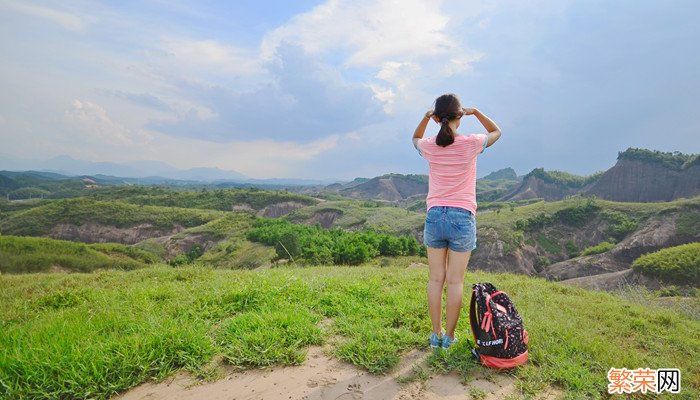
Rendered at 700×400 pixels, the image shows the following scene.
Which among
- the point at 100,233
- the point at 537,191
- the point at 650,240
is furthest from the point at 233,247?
the point at 537,191

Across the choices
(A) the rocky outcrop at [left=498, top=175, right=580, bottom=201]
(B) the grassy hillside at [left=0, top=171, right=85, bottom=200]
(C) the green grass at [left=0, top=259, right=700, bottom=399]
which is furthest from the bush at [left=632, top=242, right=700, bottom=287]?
(B) the grassy hillside at [left=0, top=171, right=85, bottom=200]

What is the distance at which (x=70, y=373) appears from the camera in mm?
3189

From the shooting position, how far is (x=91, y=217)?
72.1 metres

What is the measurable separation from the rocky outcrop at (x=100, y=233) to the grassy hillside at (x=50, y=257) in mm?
29620

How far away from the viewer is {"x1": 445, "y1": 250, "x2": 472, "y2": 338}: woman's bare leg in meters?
3.80

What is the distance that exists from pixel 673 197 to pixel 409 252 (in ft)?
298

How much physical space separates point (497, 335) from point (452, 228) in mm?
1297

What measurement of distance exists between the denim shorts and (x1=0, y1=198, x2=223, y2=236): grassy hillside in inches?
3233

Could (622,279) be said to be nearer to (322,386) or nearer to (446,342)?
(446,342)

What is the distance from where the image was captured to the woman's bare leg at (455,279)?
12.5 ft

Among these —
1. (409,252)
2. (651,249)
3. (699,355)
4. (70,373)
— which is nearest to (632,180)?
(651,249)

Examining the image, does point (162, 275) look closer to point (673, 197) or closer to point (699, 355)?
point (699, 355)

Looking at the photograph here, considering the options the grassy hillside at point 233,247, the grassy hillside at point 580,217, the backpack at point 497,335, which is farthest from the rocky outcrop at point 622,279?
the backpack at point 497,335

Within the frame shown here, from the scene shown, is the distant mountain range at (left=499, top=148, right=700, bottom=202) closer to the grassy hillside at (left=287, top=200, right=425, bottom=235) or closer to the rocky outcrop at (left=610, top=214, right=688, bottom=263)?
the rocky outcrop at (left=610, top=214, right=688, bottom=263)
